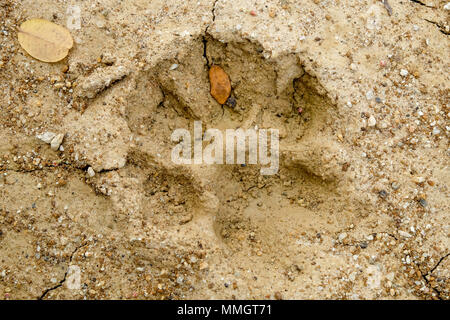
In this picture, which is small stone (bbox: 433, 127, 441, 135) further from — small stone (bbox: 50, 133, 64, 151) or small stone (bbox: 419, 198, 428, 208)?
small stone (bbox: 50, 133, 64, 151)

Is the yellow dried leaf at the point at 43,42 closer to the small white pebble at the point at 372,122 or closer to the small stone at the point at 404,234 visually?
the small white pebble at the point at 372,122

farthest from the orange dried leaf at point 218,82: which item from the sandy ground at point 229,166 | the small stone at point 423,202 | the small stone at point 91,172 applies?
the small stone at point 423,202

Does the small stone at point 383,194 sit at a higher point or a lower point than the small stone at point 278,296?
higher

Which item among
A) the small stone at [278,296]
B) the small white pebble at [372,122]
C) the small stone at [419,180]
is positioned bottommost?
the small stone at [278,296]

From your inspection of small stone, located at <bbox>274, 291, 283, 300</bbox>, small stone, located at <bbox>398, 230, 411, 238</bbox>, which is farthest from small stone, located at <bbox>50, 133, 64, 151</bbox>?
small stone, located at <bbox>398, 230, 411, 238</bbox>

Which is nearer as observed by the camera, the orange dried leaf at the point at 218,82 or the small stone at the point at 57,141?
the small stone at the point at 57,141
